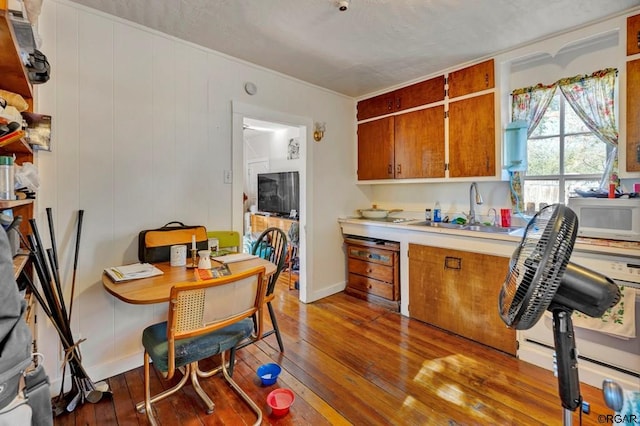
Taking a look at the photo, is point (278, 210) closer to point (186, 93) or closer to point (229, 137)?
point (229, 137)

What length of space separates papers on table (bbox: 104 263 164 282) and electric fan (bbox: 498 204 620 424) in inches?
72.4

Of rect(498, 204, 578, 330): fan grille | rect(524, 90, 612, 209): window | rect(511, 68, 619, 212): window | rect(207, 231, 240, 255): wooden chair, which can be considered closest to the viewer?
rect(498, 204, 578, 330): fan grille

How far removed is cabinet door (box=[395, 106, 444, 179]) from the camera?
3.02 meters

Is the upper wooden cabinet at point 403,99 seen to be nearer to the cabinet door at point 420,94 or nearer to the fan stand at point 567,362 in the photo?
the cabinet door at point 420,94

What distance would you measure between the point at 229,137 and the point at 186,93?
1.51 ft

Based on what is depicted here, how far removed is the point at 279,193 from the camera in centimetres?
508

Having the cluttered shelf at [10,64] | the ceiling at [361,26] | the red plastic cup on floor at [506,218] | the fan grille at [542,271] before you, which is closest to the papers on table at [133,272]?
the cluttered shelf at [10,64]

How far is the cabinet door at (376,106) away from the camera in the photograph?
3.41 meters

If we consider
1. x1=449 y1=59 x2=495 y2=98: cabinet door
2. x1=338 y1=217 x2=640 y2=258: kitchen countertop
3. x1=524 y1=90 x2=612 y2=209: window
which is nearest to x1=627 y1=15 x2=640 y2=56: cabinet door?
x1=524 y1=90 x2=612 y2=209: window

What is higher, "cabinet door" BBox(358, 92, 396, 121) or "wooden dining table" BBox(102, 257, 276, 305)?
"cabinet door" BBox(358, 92, 396, 121)

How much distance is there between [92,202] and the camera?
6.55ft

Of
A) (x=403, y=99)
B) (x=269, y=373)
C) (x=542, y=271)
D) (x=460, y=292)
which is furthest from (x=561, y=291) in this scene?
(x=403, y=99)

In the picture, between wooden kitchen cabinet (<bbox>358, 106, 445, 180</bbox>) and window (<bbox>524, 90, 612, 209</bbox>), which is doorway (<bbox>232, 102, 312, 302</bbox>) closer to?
wooden kitchen cabinet (<bbox>358, 106, 445, 180</bbox>)

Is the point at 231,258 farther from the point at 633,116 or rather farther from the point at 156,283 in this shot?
the point at 633,116
